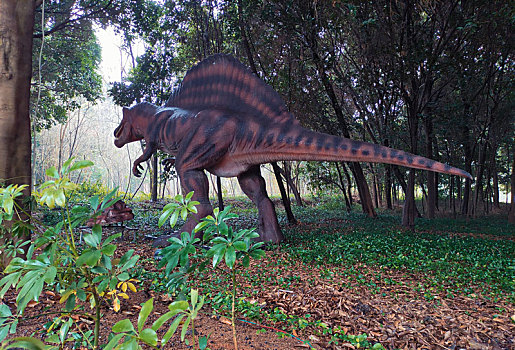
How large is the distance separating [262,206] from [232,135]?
99cm

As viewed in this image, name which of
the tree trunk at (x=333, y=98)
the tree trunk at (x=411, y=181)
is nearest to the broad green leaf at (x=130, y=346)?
the tree trunk at (x=411, y=181)

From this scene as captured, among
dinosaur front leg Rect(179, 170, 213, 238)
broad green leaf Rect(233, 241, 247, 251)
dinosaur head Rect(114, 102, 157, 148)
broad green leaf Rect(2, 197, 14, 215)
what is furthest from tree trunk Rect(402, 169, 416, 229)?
broad green leaf Rect(2, 197, 14, 215)

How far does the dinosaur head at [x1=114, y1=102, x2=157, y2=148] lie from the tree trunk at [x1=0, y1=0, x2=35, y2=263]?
214 centimetres

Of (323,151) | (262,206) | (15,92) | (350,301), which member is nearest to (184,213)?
(350,301)

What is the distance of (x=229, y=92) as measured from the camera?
12.7 ft

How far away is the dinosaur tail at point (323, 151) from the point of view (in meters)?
2.82

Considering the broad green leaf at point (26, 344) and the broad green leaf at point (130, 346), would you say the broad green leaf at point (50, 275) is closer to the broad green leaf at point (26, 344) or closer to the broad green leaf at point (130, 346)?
the broad green leaf at point (26, 344)

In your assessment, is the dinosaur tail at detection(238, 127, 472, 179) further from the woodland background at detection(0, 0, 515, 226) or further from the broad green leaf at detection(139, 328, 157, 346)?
the broad green leaf at detection(139, 328, 157, 346)

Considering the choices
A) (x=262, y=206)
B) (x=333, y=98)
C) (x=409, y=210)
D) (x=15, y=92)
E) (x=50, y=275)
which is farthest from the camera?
(x=333, y=98)

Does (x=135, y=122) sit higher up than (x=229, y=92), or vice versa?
(x=229, y=92)

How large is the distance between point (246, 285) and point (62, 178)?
1.84 metres

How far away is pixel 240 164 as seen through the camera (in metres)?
3.69

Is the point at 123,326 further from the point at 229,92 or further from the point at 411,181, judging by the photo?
the point at 411,181

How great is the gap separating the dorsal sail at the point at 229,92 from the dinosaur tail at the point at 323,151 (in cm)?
30
